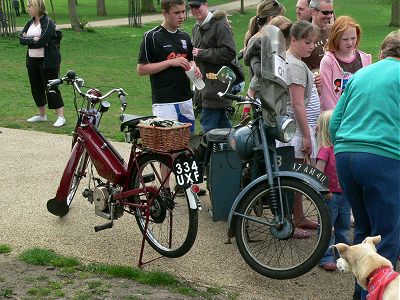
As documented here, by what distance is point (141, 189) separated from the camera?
17.6ft

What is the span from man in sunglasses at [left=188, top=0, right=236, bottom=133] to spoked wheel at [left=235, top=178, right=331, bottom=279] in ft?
6.06

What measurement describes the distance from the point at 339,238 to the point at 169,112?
2003mm

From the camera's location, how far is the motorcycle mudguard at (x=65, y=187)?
6.12 meters

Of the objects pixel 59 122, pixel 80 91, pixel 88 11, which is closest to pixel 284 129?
pixel 80 91

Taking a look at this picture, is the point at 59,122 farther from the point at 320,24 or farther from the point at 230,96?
the point at 230,96

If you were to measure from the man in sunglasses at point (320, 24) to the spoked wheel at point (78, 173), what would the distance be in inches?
86.9

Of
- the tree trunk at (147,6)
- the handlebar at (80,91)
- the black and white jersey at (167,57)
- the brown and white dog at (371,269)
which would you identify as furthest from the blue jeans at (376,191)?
the tree trunk at (147,6)

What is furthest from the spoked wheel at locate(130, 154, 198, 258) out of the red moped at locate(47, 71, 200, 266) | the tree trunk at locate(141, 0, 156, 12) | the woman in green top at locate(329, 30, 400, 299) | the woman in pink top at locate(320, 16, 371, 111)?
the tree trunk at locate(141, 0, 156, 12)

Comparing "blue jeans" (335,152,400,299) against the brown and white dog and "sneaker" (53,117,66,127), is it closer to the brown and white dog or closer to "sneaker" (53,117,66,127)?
the brown and white dog

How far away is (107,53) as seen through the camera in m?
23.6

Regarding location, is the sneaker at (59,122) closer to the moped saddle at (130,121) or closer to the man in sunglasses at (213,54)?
the man in sunglasses at (213,54)

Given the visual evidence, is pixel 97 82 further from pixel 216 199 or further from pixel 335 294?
pixel 335 294

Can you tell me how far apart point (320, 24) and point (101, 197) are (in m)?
2.65

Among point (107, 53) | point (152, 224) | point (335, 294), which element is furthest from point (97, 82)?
point (335, 294)
